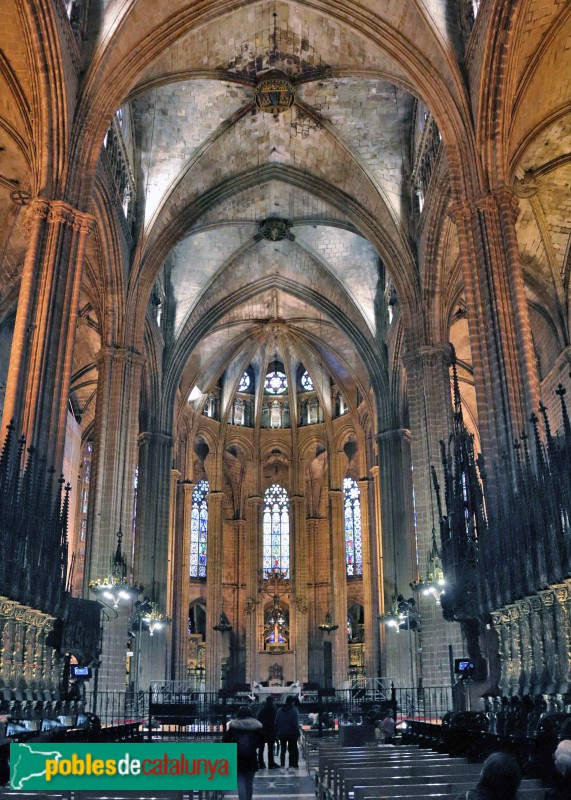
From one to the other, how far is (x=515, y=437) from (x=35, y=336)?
8854 millimetres

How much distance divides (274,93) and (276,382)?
65.1 ft

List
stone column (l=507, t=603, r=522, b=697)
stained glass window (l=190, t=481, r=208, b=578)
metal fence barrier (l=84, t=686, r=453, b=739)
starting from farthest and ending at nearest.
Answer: stained glass window (l=190, t=481, r=208, b=578), metal fence barrier (l=84, t=686, r=453, b=739), stone column (l=507, t=603, r=522, b=697)

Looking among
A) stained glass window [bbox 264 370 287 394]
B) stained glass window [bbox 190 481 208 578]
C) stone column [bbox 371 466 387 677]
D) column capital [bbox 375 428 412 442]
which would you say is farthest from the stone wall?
stained glass window [bbox 264 370 287 394]

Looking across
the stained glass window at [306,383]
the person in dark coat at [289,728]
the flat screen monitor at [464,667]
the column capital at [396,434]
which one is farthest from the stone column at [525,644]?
Answer: the stained glass window at [306,383]

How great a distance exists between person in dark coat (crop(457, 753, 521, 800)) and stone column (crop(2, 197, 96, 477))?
450 inches

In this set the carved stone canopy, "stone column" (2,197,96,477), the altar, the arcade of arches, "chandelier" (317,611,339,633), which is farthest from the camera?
"chandelier" (317,611,339,633)

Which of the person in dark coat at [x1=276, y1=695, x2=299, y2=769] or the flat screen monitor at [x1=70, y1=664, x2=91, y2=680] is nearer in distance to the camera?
the person in dark coat at [x1=276, y1=695, x2=299, y2=769]

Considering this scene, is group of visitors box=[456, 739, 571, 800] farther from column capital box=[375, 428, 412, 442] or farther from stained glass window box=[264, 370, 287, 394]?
stained glass window box=[264, 370, 287, 394]

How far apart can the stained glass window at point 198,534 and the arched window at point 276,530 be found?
10.5ft

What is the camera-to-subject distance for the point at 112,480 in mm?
21781

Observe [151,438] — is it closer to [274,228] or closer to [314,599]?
[274,228]

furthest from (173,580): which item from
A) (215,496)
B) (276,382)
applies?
(276,382)

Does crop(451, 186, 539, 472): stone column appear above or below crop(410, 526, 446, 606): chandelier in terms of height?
above

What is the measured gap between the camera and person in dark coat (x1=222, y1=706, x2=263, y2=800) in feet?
24.0
